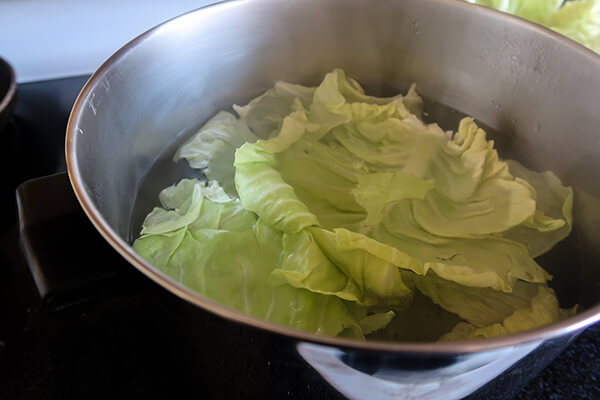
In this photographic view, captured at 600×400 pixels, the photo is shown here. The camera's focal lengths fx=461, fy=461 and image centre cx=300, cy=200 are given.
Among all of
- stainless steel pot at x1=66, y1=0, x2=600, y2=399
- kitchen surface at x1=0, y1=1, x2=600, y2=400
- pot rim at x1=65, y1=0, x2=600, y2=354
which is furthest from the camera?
stainless steel pot at x1=66, y1=0, x2=600, y2=399

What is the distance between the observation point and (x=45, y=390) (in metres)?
0.69

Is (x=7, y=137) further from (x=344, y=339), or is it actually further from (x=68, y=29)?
(x=344, y=339)

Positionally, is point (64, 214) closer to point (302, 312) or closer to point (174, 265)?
point (174, 265)

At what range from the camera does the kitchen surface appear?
1.61 feet

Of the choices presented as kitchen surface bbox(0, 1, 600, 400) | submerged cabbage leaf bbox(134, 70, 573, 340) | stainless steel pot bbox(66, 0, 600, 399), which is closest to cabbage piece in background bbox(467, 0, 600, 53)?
stainless steel pot bbox(66, 0, 600, 399)

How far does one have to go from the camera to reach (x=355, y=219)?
0.81 metres

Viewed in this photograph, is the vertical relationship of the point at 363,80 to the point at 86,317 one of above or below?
above

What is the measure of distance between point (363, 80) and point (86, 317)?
0.79 m

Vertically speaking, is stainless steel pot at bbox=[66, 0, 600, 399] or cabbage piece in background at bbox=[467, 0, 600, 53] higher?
cabbage piece in background at bbox=[467, 0, 600, 53]

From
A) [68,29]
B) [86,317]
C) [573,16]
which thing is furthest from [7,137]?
[573,16]

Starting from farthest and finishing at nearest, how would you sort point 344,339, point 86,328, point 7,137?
point 7,137
point 86,328
point 344,339

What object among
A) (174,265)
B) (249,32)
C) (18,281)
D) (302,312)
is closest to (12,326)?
(18,281)

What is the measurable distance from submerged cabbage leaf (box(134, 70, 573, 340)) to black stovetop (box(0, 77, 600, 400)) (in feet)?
0.36

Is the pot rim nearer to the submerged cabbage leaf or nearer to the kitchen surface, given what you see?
the kitchen surface
